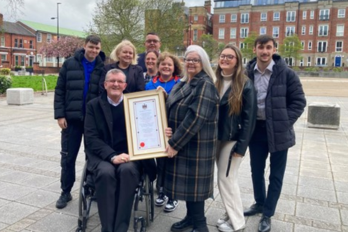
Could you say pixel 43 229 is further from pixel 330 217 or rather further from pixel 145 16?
pixel 145 16

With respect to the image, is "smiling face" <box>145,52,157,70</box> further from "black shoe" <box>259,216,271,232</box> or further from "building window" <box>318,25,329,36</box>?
"building window" <box>318,25,329,36</box>

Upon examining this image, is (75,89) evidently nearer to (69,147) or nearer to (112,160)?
(69,147)

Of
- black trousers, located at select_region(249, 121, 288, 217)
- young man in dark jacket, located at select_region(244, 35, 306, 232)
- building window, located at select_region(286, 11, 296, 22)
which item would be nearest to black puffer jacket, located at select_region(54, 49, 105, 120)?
young man in dark jacket, located at select_region(244, 35, 306, 232)

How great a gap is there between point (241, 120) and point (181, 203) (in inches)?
63.4

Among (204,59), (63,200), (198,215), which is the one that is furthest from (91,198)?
(204,59)

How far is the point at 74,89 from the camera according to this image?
3.94 meters

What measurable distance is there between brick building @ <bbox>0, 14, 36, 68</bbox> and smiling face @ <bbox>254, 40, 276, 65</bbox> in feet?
216

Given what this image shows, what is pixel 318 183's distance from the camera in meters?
5.16

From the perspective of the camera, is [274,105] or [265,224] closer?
[274,105]

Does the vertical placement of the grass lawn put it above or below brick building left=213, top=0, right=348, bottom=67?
below

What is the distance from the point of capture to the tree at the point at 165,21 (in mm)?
28516

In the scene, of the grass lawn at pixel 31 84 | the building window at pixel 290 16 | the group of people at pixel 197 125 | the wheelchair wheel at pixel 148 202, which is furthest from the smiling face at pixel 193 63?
the building window at pixel 290 16

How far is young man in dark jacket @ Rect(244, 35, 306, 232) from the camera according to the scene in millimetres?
3369

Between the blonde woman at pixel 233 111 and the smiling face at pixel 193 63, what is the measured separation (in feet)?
0.80
